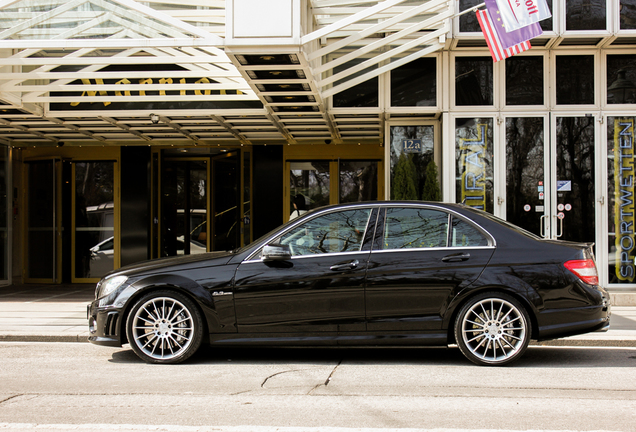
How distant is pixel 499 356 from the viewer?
5.86 metres

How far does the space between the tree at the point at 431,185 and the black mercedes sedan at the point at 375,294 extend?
4.52 metres

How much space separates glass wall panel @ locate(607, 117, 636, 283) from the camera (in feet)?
34.4

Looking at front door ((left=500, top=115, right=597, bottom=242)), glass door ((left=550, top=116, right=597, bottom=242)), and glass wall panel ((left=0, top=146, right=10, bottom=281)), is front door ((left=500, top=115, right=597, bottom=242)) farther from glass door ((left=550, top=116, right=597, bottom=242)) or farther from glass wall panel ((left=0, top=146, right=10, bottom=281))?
glass wall panel ((left=0, top=146, right=10, bottom=281))

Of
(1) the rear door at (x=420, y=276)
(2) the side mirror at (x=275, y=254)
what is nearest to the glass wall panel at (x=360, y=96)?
(1) the rear door at (x=420, y=276)

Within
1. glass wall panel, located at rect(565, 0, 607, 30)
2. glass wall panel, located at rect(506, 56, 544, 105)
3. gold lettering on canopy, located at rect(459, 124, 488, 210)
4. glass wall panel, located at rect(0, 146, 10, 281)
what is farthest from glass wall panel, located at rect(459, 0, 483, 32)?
glass wall panel, located at rect(0, 146, 10, 281)

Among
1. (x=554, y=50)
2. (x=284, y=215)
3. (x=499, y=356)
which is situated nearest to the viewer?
(x=499, y=356)

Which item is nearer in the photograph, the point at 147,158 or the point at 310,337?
the point at 310,337

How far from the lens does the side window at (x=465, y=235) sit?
592 cm

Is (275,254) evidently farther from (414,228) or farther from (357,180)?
(357,180)

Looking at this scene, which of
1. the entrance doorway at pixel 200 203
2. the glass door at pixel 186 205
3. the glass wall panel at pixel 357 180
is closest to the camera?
the glass wall panel at pixel 357 180

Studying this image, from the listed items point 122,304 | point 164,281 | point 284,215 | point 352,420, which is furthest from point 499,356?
point 284,215

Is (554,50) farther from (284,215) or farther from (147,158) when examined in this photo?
(147,158)

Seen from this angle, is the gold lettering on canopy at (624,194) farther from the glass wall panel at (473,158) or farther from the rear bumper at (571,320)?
the rear bumper at (571,320)

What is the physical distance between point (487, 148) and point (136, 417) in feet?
26.3
